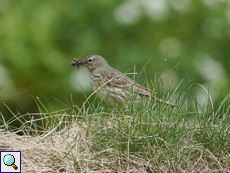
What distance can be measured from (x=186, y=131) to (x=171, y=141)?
0.99 feet

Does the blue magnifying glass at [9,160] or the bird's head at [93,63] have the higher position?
the bird's head at [93,63]

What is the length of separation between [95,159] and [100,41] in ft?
23.7

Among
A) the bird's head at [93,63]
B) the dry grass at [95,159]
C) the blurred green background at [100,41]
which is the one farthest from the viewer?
the blurred green background at [100,41]

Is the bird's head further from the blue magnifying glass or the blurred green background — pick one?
the blue magnifying glass

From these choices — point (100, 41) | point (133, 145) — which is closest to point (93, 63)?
point (100, 41)

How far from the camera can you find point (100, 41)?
10602 mm

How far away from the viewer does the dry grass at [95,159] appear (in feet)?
11.6

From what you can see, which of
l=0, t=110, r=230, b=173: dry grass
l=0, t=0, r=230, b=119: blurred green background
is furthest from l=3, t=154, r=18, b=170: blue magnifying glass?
l=0, t=0, r=230, b=119: blurred green background

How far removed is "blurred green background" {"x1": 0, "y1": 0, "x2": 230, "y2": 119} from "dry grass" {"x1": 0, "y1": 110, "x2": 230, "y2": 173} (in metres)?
5.67

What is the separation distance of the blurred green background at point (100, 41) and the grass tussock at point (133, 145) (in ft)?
17.6

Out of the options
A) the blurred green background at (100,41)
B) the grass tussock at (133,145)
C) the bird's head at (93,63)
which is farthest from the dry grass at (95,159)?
the blurred green background at (100,41)

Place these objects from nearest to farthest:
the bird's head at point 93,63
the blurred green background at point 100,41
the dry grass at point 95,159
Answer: the dry grass at point 95,159 < the bird's head at point 93,63 < the blurred green background at point 100,41

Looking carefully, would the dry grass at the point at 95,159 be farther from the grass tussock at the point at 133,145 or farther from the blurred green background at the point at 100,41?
the blurred green background at the point at 100,41

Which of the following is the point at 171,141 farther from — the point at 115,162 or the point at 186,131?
the point at 115,162
